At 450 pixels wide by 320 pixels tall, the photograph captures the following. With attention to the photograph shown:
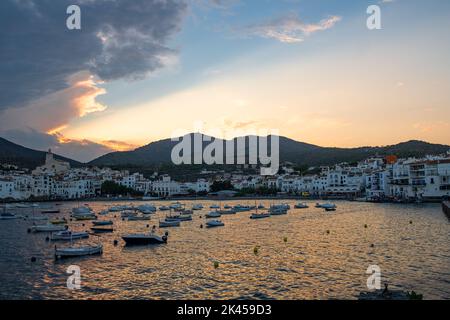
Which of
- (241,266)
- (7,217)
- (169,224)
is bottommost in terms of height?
(7,217)

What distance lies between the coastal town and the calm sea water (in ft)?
157

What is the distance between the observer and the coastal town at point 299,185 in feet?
268

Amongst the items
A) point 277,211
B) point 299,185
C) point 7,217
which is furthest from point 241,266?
point 299,185

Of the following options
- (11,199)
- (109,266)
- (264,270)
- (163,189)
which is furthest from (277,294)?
(163,189)

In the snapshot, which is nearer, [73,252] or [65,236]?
[73,252]

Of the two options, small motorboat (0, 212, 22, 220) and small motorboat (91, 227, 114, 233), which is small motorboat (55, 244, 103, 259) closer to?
small motorboat (91, 227, 114, 233)

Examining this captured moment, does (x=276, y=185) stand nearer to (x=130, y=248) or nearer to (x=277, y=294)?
(x=130, y=248)

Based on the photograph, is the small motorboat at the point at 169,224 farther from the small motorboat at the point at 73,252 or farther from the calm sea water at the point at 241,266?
the small motorboat at the point at 73,252

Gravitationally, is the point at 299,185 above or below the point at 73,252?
above

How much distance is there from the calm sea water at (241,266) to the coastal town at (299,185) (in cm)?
4793

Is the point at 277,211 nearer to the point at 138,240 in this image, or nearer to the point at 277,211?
→ the point at 277,211

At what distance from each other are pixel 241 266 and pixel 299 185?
10992 centimetres

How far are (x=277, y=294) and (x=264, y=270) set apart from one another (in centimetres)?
471

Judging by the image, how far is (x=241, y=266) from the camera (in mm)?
23141
